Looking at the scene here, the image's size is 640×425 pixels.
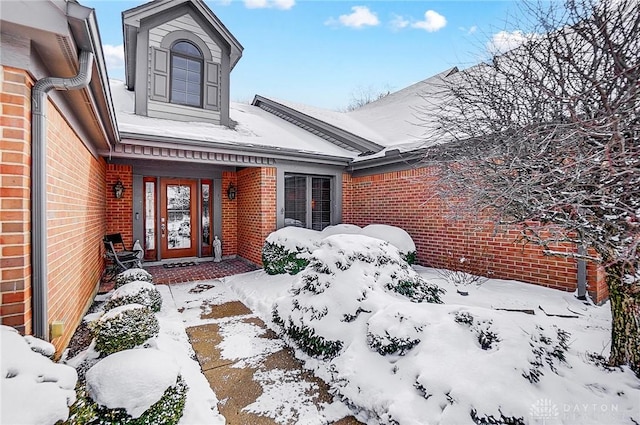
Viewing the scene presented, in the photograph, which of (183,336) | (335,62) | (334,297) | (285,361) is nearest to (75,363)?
(183,336)

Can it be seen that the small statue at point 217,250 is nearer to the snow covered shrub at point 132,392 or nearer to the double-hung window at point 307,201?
the double-hung window at point 307,201

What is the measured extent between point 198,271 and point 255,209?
2.12 meters

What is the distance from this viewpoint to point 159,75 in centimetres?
768

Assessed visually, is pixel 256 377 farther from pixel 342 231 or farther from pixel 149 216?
pixel 149 216

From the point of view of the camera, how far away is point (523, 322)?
9.34ft

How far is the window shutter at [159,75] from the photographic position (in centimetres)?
760

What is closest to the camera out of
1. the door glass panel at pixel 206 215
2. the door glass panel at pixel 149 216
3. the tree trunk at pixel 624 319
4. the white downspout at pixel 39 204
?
the white downspout at pixel 39 204

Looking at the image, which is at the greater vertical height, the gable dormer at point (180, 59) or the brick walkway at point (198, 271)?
the gable dormer at point (180, 59)

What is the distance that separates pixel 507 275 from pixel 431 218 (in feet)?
6.21

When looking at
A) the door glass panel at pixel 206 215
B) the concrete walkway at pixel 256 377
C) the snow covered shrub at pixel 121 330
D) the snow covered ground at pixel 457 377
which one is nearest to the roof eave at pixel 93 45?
the snow covered ground at pixel 457 377

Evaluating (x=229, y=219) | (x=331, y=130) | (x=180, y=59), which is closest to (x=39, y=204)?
(x=229, y=219)

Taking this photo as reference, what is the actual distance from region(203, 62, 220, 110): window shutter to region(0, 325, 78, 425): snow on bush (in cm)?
765

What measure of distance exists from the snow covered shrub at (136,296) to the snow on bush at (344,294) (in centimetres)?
184

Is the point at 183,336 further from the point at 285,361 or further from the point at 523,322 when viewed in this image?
the point at 523,322
